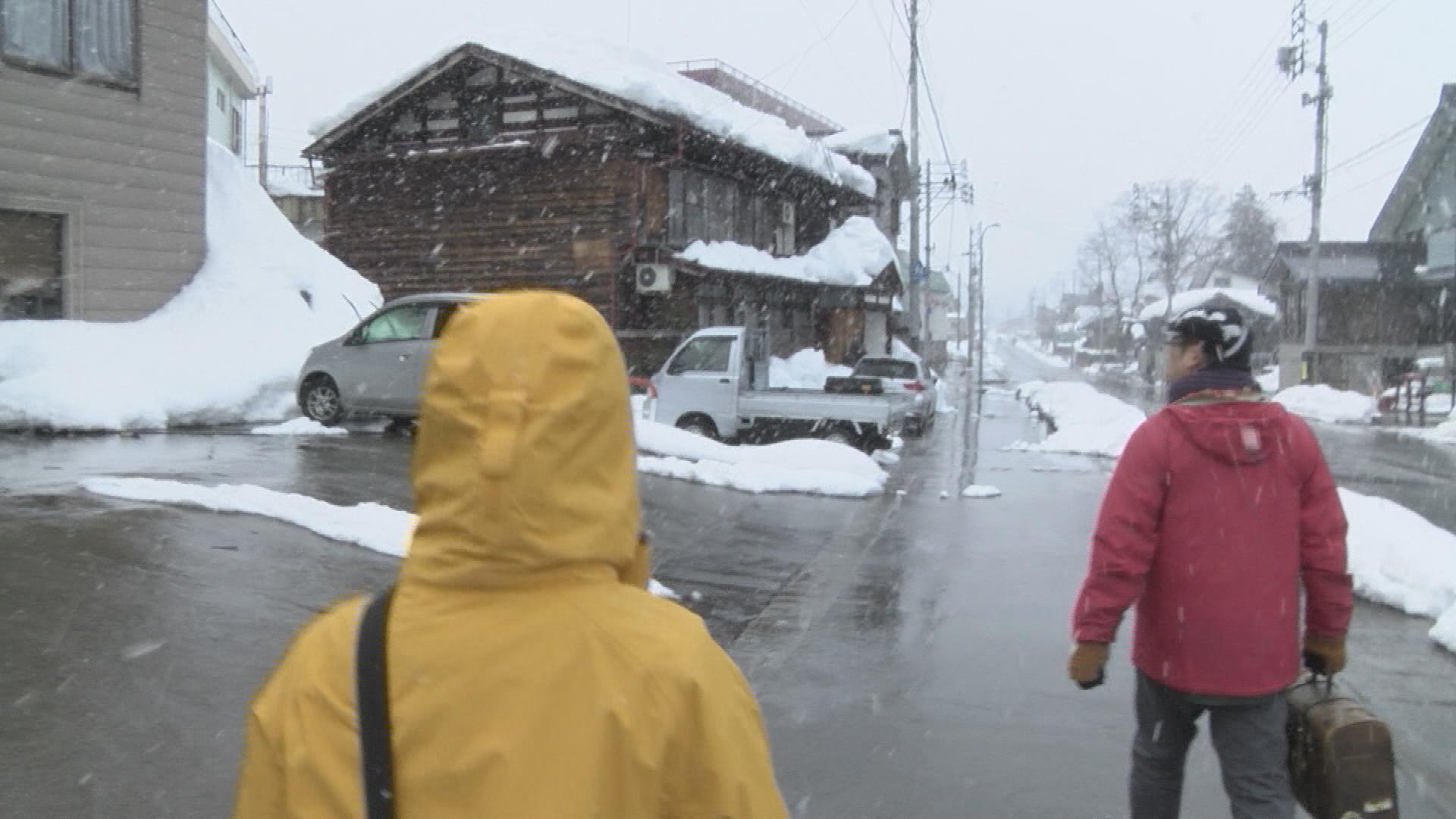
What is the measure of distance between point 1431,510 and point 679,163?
16.7 m

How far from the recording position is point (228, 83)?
42750 millimetres

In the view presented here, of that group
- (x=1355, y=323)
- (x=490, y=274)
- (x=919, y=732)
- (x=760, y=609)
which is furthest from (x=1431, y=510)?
(x=1355, y=323)

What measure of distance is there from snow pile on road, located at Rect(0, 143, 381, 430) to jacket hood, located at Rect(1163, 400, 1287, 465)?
1244 centimetres

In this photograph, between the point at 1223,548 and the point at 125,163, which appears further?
the point at 125,163

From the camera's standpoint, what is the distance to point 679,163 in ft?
84.1

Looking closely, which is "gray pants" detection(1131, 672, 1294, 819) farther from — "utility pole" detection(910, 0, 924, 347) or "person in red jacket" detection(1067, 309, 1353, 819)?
"utility pole" detection(910, 0, 924, 347)

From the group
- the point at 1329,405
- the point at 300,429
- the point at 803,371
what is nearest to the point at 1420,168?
the point at 1329,405

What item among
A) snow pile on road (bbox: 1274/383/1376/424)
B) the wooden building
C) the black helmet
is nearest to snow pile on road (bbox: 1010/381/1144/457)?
snow pile on road (bbox: 1274/383/1376/424)

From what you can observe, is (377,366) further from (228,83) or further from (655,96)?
(228,83)

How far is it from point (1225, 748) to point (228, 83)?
45.8 meters

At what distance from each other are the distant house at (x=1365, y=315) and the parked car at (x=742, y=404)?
102ft

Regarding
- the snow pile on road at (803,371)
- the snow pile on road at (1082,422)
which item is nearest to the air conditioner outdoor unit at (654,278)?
the snow pile on road at (803,371)

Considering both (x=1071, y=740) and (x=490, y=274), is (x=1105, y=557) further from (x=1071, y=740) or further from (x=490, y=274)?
(x=490, y=274)

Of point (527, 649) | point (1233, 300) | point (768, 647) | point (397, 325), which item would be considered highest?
point (1233, 300)
